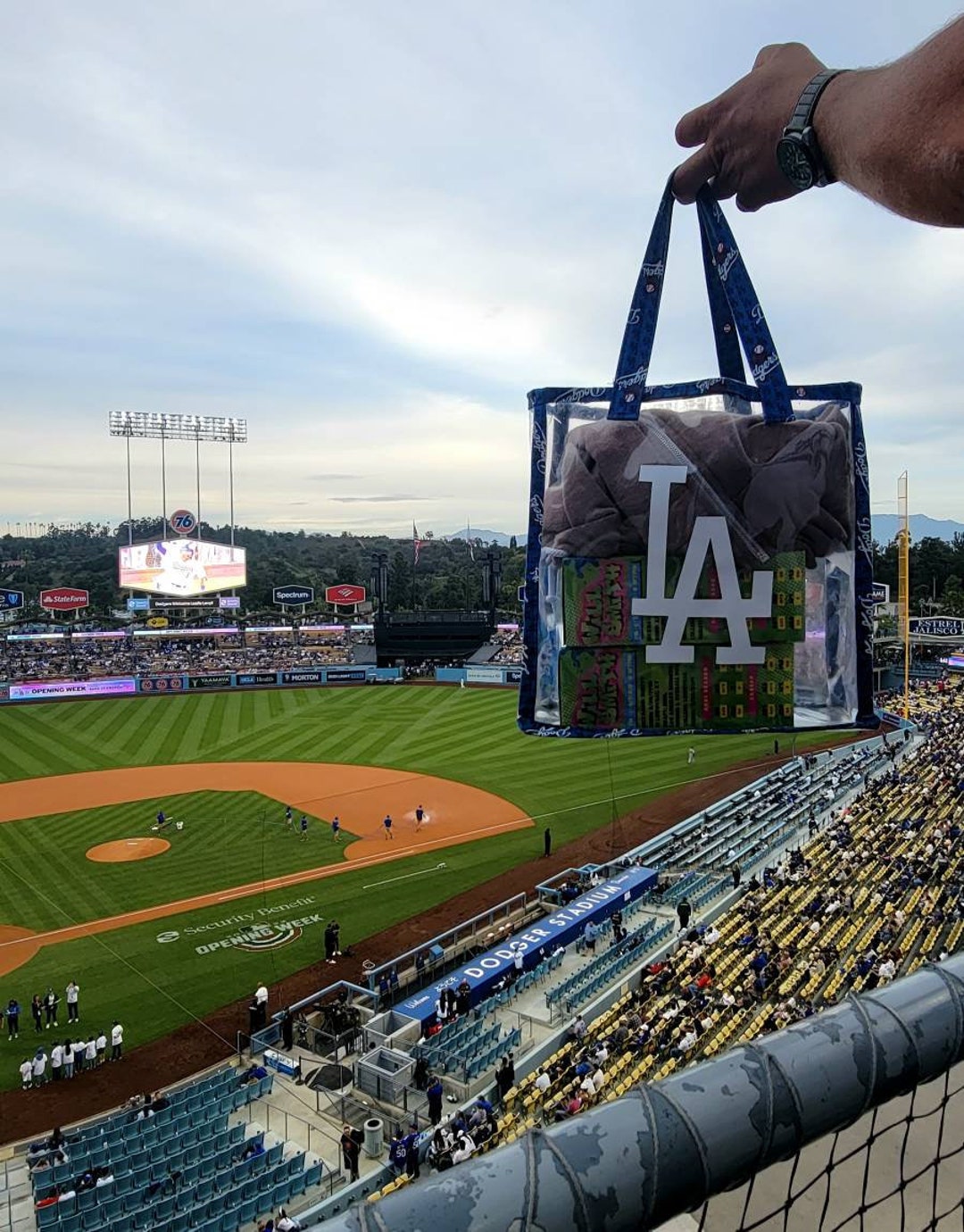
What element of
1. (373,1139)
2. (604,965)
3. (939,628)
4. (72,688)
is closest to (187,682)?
(72,688)

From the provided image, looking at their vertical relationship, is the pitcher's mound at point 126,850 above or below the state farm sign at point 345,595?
below

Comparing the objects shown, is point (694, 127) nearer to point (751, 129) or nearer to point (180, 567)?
point (751, 129)

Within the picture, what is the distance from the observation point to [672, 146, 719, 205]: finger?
4.17 metres

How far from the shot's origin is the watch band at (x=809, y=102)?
8.96 feet

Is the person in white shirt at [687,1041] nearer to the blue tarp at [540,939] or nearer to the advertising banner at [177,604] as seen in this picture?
the blue tarp at [540,939]

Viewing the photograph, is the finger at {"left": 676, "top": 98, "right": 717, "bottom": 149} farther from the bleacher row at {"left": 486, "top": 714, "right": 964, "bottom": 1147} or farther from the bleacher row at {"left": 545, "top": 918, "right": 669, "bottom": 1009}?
the bleacher row at {"left": 545, "top": 918, "right": 669, "bottom": 1009}

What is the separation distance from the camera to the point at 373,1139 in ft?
37.5

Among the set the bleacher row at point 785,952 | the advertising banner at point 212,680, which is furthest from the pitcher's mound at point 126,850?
the advertising banner at point 212,680

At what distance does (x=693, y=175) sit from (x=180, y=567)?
62.9m

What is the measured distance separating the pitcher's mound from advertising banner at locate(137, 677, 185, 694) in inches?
1156

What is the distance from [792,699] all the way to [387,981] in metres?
12.4

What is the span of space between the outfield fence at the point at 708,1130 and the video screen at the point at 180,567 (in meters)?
64.6

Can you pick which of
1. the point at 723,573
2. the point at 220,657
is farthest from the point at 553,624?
the point at 220,657

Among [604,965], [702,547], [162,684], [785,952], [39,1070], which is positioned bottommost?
[39,1070]
